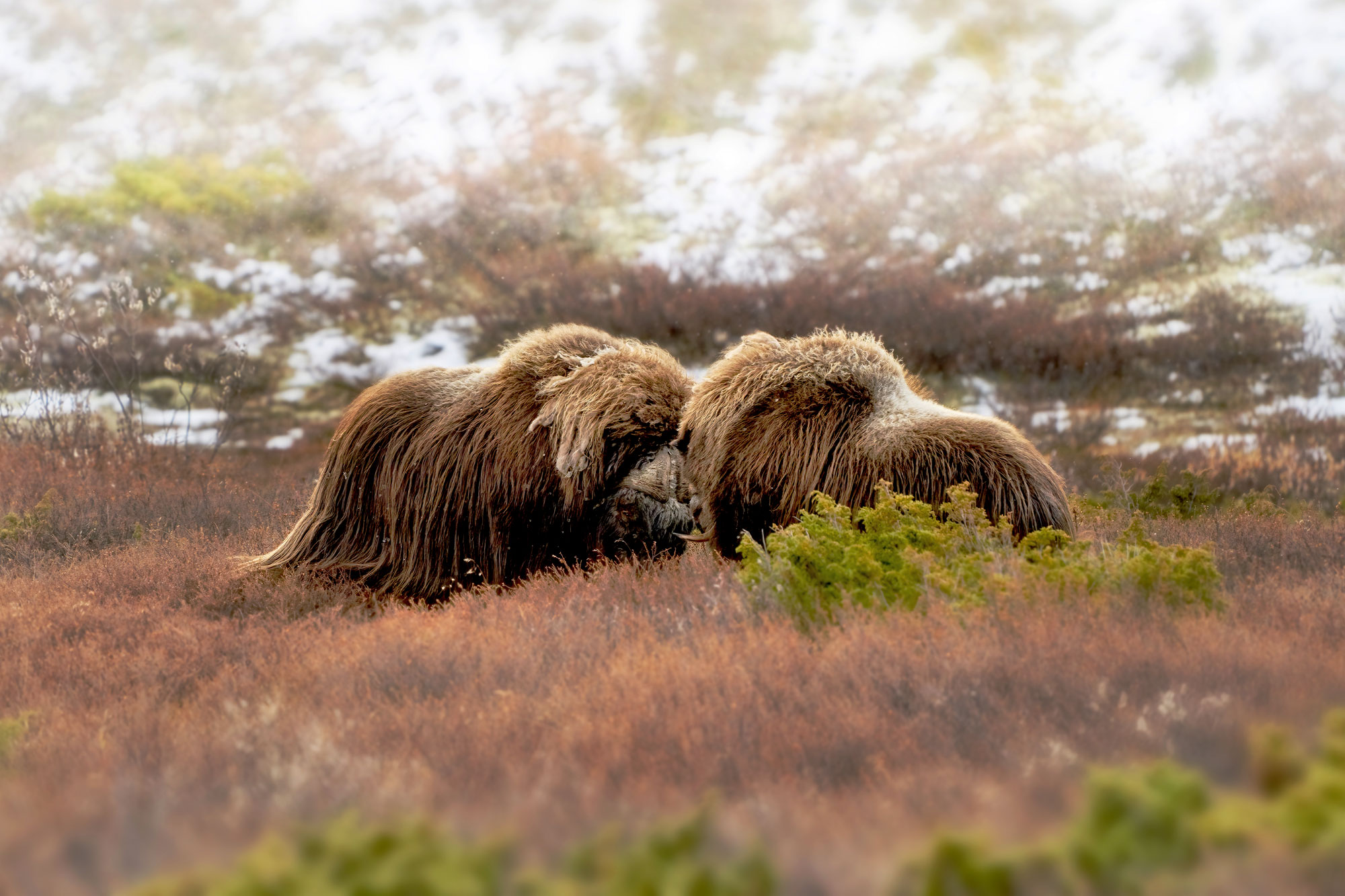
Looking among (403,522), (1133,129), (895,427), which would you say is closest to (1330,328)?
(1133,129)

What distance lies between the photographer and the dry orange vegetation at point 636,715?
2.39 metres

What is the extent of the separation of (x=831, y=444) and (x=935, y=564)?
41.2 inches

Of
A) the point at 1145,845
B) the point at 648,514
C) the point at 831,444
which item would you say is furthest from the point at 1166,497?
the point at 1145,845

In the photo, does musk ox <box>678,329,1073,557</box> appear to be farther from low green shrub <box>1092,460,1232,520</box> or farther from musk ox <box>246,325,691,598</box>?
low green shrub <box>1092,460,1232,520</box>

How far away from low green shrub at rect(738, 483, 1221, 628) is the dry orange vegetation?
16 centimetres

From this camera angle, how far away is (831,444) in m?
5.10

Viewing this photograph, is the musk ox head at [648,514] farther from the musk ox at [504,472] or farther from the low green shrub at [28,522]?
the low green shrub at [28,522]

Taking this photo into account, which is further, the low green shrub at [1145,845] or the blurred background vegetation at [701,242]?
the blurred background vegetation at [701,242]

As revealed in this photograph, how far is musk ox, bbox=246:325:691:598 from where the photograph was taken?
19.1ft

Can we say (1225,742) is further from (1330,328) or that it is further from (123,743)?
(1330,328)

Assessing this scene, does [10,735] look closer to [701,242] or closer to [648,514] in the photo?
[648,514]

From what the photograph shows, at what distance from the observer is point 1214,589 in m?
4.02

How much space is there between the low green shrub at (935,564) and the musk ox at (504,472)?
135cm

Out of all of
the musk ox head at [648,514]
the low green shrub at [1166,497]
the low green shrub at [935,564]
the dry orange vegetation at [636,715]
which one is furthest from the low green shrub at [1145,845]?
the low green shrub at [1166,497]
